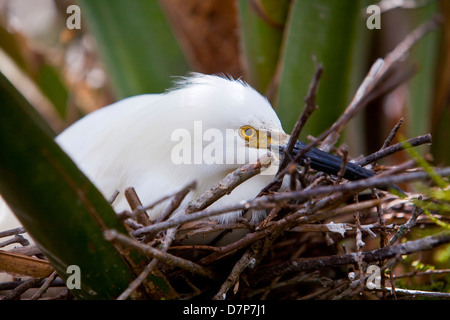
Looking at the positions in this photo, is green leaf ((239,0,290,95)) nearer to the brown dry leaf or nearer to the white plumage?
the white plumage

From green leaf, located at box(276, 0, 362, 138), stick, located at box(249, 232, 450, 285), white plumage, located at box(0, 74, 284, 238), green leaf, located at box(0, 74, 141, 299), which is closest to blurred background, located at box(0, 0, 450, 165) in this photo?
green leaf, located at box(276, 0, 362, 138)

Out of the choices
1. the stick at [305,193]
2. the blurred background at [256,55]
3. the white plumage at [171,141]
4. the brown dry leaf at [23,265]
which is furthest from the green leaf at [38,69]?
the stick at [305,193]

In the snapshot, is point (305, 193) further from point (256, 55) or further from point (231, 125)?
point (256, 55)

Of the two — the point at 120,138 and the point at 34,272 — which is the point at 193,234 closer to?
the point at 34,272

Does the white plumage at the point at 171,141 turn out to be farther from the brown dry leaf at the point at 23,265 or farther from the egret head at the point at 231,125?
the brown dry leaf at the point at 23,265

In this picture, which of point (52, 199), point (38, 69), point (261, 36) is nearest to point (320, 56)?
point (261, 36)

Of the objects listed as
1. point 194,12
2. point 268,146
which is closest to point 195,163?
point 268,146
